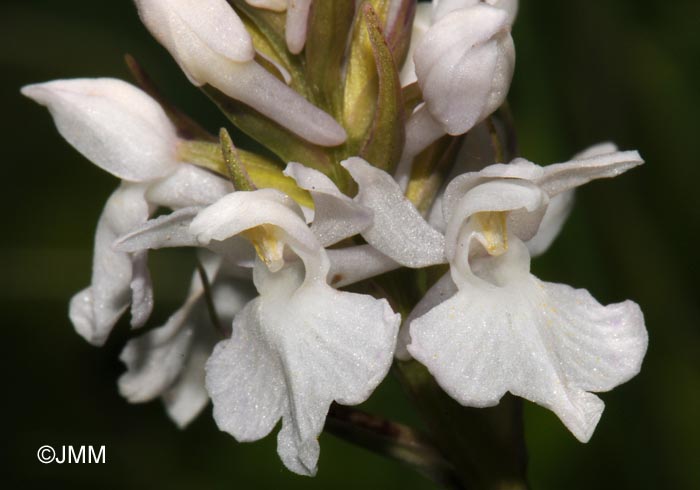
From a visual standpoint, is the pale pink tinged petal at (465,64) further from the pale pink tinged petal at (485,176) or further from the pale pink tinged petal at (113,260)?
the pale pink tinged petal at (113,260)

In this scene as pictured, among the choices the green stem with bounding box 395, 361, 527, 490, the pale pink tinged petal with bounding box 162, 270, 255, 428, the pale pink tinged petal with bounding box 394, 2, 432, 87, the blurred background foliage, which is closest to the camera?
the green stem with bounding box 395, 361, 527, 490

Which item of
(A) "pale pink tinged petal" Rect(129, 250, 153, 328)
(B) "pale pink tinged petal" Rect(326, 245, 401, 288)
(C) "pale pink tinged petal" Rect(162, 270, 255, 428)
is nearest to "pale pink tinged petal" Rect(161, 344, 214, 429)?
(C) "pale pink tinged petal" Rect(162, 270, 255, 428)

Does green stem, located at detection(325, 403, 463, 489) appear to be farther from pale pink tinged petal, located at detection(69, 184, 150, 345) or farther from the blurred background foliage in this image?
the blurred background foliage

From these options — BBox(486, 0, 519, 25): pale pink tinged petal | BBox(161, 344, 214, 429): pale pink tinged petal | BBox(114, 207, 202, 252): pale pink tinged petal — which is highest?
BBox(114, 207, 202, 252): pale pink tinged petal

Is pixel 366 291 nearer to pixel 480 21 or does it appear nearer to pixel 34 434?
pixel 480 21

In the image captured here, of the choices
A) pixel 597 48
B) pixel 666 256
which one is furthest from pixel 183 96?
pixel 666 256

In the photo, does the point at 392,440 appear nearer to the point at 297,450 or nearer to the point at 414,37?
the point at 297,450

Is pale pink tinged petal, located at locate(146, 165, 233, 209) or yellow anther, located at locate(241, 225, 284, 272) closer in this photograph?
yellow anther, located at locate(241, 225, 284, 272)

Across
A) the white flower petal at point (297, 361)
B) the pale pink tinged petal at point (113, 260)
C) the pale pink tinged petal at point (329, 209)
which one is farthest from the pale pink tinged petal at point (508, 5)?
the pale pink tinged petal at point (113, 260)
